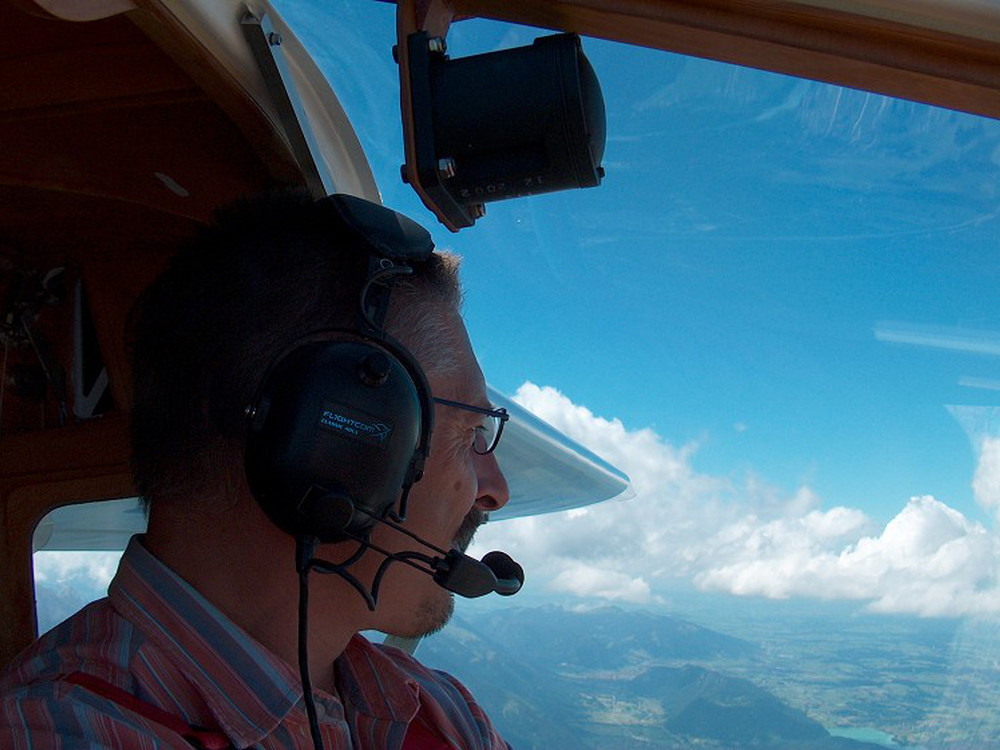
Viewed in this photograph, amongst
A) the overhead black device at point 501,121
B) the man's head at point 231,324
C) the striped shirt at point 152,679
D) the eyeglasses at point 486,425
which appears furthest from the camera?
the eyeglasses at point 486,425

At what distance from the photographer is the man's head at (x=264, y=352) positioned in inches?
49.0

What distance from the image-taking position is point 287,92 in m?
1.35

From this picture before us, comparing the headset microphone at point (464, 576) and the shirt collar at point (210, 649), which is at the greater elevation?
the headset microphone at point (464, 576)

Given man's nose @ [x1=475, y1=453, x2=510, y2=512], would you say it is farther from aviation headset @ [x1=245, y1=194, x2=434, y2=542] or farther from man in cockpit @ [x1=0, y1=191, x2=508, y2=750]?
aviation headset @ [x1=245, y1=194, x2=434, y2=542]

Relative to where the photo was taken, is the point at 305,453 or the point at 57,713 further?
the point at 305,453

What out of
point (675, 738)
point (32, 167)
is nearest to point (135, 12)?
point (32, 167)

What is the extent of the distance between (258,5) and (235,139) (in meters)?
0.25

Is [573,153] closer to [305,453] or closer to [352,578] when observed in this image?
[305,453]

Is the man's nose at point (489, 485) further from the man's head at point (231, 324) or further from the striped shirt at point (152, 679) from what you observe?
the striped shirt at point (152, 679)

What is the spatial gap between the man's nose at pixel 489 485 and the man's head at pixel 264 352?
1cm

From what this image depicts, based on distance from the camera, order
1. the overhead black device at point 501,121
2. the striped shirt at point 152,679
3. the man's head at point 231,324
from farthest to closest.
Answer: the man's head at point 231,324, the overhead black device at point 501,121, the striped shirt at point 152,679

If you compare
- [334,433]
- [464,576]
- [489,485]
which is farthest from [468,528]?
[334,433]

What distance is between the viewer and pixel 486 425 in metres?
1.49

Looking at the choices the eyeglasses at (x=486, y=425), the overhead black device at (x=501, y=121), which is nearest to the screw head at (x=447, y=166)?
the overhead black device at (x=501, y=121)
